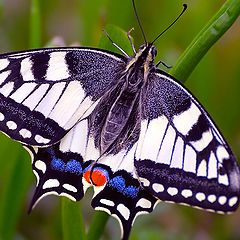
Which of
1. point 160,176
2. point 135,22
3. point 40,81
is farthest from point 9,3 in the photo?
point 160,176

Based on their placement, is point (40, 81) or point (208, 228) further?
point (208, 228)

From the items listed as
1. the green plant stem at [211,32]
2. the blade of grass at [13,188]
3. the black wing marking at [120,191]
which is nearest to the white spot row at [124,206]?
the black wing marking at [120,191]

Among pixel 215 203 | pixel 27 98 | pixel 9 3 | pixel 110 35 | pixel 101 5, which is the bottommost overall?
pixel 215 203

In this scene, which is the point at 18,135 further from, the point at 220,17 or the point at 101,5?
the point at 101,5

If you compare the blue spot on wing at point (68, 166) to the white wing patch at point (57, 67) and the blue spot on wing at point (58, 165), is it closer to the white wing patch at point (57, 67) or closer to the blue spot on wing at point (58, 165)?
the blue spot on wing at point (58, 165)

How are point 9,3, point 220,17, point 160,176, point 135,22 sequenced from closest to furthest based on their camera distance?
point 220,17 → point 160,176 → point 135,22 → point 9,3

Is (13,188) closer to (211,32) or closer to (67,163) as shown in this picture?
(67,163)

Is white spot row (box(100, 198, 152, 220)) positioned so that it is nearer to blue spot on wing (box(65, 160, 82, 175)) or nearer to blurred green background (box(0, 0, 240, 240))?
blue spot on wing (box(65, 160, 82, 175))

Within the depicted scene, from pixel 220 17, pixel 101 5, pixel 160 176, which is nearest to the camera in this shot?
pixel 220 17
